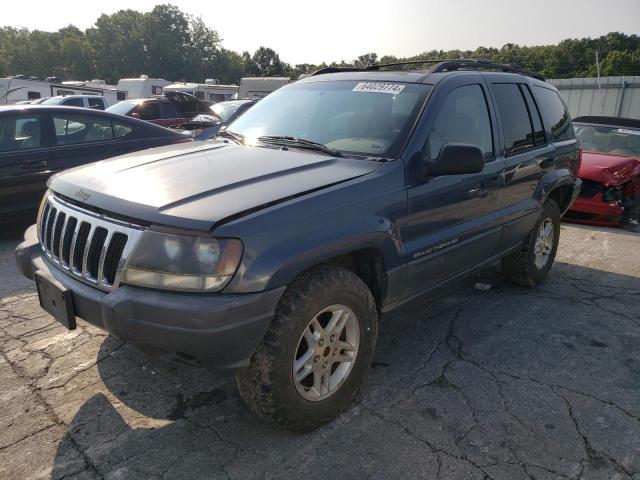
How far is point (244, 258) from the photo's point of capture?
2.15 meters

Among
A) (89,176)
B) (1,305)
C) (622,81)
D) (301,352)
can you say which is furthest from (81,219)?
(622,81)

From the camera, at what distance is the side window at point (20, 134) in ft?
18.6

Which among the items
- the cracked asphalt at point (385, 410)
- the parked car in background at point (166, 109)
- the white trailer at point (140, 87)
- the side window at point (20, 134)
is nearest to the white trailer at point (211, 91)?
the white trailer at point (140, 87)

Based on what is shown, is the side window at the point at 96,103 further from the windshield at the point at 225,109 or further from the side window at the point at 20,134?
the side window at the point at 20,134

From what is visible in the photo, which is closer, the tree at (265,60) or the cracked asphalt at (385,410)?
the cracked asphalt at (385,410)

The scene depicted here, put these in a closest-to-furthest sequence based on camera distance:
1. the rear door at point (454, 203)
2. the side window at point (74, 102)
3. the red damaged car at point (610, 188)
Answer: the rear door at point (454, 203)
the red damaged car at point (610, 188)
the side window at point (74, 102)

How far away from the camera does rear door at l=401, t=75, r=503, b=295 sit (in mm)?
2994

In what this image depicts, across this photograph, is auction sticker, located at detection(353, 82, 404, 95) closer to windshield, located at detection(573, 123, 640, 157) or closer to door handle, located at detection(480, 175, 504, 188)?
door handle, located at detection(480, 175, 504, 188)

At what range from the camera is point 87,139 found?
626cm

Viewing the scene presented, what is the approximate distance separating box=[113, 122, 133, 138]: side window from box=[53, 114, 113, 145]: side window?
6 cm

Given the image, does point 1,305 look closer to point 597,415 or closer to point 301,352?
point 301,352

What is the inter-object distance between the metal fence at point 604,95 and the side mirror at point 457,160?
15.5 meters

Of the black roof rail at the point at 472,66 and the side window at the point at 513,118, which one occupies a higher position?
the black roof rail at the point at 472,66

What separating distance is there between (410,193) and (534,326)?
6.04ft
